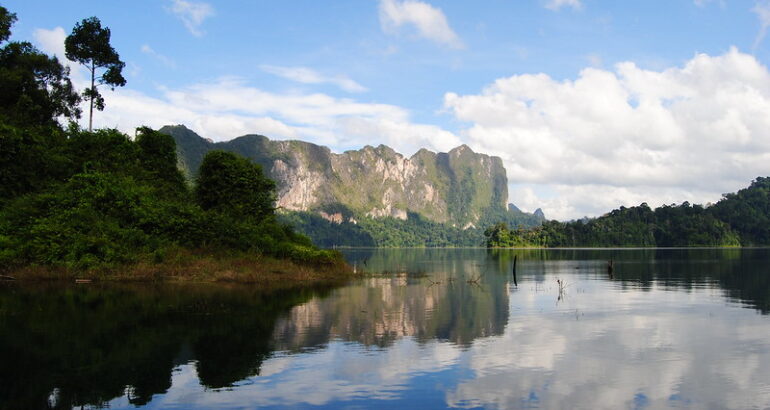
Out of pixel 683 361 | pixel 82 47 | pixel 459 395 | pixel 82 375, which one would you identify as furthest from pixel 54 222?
pixel 683 361

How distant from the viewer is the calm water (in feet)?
47.0

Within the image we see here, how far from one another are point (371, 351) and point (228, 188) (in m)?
39.7

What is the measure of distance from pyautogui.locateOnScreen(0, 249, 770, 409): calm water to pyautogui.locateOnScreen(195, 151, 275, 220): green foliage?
2026 cm

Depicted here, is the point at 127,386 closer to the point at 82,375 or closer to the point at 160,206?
the point at 82,375

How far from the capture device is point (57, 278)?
41094 mm

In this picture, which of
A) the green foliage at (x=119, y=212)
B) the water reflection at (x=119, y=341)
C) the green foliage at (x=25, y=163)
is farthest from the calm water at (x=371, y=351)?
the green foliage at (x=25, y=163)

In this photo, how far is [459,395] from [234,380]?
6216mm

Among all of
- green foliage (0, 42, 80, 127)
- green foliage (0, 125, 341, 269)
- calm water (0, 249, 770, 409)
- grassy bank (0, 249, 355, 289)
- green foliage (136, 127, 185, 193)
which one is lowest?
calm water (0, 249, 770, 409)

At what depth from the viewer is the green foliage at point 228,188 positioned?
5575 centimetres

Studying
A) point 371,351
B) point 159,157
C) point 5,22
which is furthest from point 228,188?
point 371,351

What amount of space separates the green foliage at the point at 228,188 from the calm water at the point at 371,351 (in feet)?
66.5

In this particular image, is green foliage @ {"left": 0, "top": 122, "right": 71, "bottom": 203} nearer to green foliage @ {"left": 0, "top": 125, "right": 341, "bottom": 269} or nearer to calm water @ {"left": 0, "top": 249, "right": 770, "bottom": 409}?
green foliage @ {"left": 0, "top": 125, "right": 341, "bottom": 269}

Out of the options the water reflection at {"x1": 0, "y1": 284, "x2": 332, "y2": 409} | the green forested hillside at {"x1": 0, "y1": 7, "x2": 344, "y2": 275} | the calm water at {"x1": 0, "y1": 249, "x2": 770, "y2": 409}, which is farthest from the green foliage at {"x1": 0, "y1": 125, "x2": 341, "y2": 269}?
the water reflection at {"x1": 0, "y1": 284, "x2": 332, "y2": 409}

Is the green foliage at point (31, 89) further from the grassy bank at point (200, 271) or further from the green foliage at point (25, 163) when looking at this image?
the grassy bank at point (200, 271)
